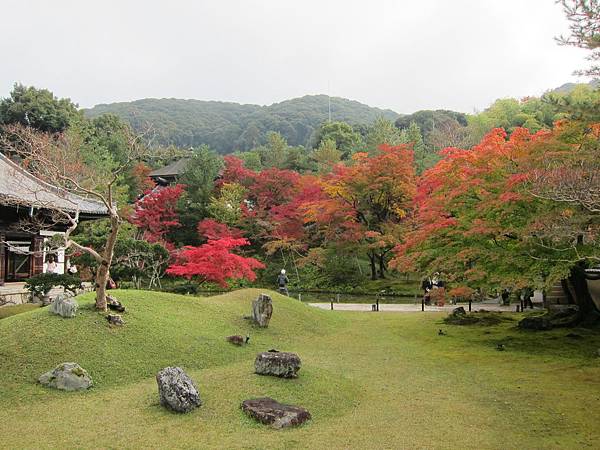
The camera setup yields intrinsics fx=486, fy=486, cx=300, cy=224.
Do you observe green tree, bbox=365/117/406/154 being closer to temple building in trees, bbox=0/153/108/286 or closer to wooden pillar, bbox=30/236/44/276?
temple building in trees, bbox=0/153/108/286

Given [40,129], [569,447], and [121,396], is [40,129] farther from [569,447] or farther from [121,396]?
[569,447]

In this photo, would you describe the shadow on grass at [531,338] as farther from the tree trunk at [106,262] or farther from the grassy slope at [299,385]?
the tree trunk at [106,262]

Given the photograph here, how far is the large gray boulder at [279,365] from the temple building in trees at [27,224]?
36.4 feet

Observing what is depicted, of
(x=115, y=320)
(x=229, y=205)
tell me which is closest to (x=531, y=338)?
(x=115, y=320)

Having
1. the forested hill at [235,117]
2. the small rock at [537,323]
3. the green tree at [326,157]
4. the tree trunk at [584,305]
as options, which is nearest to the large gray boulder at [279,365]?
the small rock at [537,323]

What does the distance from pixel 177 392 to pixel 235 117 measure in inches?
4106

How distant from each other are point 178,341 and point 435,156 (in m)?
30.9

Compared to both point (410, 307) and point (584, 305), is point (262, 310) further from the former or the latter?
point (410, 307)

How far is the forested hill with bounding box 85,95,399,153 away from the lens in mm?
89500

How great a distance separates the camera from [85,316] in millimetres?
10578

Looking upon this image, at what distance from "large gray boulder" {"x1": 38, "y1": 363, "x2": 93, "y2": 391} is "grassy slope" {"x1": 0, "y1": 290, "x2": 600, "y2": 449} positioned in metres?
0.18

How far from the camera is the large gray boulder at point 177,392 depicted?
7.18m

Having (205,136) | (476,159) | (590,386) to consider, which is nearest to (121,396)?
(590,386)

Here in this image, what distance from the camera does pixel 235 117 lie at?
107375 mm
